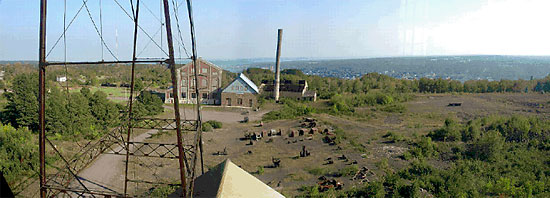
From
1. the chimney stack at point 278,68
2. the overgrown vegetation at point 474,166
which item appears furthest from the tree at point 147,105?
the overgrown vegetation at point 474,166

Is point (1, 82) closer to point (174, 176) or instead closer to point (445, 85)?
point (174, 176)

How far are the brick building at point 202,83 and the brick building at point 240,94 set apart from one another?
1.51 m

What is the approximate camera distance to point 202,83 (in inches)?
1073

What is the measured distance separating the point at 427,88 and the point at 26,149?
39.6 m

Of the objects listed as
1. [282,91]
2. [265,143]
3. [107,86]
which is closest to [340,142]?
[265,143]

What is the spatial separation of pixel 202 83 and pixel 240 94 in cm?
361

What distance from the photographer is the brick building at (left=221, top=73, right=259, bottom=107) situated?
26984 millimetres

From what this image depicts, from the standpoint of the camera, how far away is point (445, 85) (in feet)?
125

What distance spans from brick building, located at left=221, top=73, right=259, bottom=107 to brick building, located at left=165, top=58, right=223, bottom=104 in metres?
1.51

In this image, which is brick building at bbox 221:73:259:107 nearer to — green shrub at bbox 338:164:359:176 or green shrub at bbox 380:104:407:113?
green shrub at bbox 380:104:407:113

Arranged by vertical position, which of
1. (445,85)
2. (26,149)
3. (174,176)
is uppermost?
(445,85)

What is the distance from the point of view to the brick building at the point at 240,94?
27.0m

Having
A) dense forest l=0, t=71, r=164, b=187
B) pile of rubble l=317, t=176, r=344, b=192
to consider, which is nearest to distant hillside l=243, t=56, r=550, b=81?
dense forest l=0, t=71, r=164, b=187

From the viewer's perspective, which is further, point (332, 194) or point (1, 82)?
point (1, 82)
